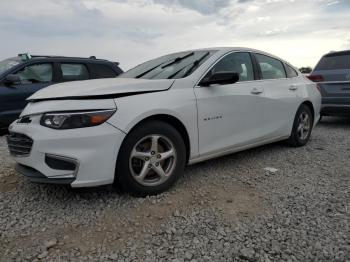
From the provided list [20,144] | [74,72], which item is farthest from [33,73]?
[20,144]

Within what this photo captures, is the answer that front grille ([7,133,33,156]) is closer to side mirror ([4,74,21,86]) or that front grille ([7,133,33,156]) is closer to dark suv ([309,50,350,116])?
side mirror ([4,74,21,86])

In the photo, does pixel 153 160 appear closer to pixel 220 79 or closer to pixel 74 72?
pixel 220 79

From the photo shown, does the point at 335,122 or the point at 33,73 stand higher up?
the point at 33,73

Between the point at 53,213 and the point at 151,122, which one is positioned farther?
the point at 151,122

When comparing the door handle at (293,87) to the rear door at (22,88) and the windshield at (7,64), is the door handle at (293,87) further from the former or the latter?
the windshield at (7,64)

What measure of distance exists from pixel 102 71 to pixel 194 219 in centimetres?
524

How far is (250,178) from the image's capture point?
3.88m

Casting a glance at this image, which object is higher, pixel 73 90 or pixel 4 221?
pixel 73 90

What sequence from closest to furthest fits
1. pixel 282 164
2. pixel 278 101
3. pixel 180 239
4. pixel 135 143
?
1. pixel 180 239
2. pixel 135 143
3. pixel 282 164
4. pixel 278 101

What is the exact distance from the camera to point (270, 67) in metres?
4.83

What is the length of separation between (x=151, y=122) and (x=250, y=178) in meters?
1.39

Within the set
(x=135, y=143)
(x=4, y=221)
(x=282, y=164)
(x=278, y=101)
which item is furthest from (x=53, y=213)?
(x=278, y=101)

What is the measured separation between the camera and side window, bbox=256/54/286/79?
4645 millimetres

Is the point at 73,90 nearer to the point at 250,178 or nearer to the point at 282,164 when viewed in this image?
the point at 250,178
